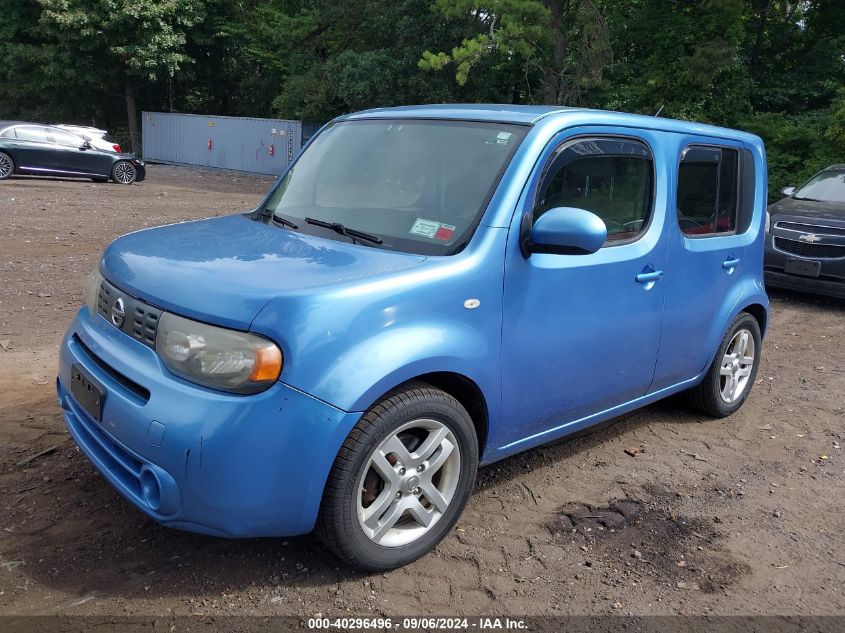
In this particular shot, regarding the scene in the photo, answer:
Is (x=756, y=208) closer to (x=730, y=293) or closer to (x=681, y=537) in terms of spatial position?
(x=730, y=293)

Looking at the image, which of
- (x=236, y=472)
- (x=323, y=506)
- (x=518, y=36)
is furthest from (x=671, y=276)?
(x=518, y=36)

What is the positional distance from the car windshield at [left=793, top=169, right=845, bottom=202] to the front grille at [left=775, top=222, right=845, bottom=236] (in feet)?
3.46

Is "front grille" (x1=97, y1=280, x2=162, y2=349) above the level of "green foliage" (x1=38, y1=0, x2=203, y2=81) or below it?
below

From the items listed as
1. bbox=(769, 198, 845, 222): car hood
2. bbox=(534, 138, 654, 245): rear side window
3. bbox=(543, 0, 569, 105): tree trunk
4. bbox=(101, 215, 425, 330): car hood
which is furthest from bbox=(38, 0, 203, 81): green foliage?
bbox=(534, 138, 654, 245): rear side window

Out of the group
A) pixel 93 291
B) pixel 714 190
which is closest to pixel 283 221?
pixel 93 291

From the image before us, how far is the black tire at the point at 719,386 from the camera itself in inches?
189

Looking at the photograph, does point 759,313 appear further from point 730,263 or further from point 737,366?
point 730,263

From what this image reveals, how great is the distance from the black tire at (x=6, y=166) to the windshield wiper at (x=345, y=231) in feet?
59.9

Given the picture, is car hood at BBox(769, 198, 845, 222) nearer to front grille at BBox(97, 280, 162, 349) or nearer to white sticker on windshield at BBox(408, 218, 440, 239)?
white sticker on windshield at BBox(408, 218, 440, 239)

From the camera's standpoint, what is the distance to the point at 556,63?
2378 centimetres

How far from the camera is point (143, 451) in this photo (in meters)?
2.69

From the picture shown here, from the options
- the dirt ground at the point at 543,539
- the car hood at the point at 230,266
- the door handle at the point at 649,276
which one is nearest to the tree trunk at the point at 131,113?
the dirt ground at the point at 543,539

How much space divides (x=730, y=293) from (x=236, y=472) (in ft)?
11.0

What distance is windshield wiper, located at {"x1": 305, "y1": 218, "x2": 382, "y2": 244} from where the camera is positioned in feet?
10.8
